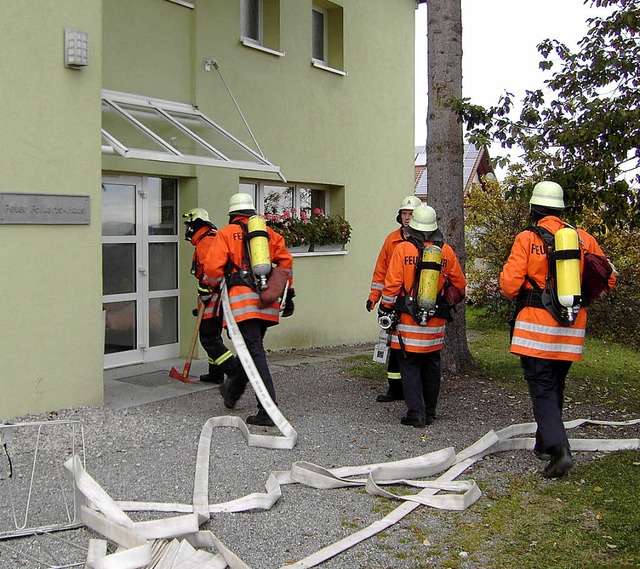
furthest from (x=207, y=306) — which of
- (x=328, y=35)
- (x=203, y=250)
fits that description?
(x=328, y=35)

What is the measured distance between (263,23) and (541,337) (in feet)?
26.1

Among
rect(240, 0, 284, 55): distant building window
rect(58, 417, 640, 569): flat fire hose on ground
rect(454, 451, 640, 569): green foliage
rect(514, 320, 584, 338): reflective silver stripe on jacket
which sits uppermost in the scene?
rect(240, 0, 284, 55): distant building window

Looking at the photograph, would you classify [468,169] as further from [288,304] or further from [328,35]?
[288,304]

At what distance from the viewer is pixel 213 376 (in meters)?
8.88

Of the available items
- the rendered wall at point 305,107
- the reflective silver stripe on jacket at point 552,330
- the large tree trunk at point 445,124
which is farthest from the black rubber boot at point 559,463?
the rendered wall at point 305,107

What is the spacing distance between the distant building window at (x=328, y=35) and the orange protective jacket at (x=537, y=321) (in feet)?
27.2

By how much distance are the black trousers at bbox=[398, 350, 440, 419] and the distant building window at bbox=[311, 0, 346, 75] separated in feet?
24.2

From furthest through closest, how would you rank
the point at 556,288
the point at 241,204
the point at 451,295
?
1. the point at 241,204
2. the point at 451,295
3. the point at 556,288

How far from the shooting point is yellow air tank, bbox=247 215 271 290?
22.3 ft

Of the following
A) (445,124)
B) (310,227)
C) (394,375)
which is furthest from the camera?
(310,227)

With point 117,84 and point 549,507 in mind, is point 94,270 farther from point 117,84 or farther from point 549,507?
point 549,507

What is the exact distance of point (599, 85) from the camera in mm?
8086

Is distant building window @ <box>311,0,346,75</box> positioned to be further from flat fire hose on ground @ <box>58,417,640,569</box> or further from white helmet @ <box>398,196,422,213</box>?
flat fire hose on ground @ <box>58,417,640,569</box>

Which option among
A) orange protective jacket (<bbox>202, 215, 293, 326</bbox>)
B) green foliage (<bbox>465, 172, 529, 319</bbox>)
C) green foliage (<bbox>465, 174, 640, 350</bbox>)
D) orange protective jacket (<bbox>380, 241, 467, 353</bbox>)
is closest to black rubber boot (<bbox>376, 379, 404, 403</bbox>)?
orange protective jacket (<bbox>380, 241, 467, 353</bbox>)
